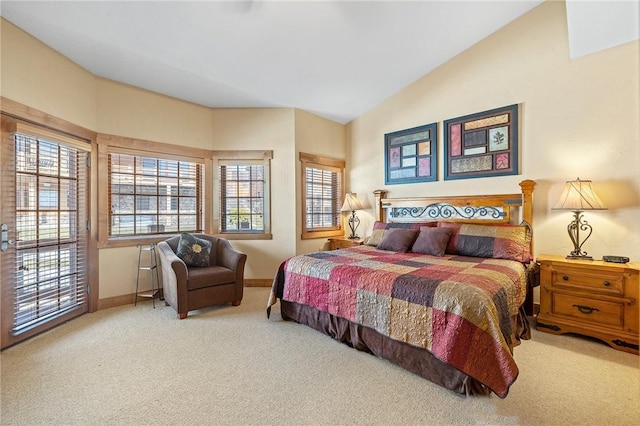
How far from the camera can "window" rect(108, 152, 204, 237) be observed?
3.81 m

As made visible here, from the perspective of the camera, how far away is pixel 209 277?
345cm

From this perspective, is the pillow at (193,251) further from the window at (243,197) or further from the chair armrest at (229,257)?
the window at (243,197)

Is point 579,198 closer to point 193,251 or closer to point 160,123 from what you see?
point 193,251

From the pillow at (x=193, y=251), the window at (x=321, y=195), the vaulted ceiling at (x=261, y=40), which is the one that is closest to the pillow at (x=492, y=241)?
the window at (x=321, y=195)

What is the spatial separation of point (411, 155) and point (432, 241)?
5.17 feet

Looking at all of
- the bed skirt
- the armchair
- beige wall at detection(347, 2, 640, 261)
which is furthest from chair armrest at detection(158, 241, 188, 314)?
beige wall at detection(347, 2, 640, 261)

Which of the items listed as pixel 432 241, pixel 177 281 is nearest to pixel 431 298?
pixel 432 241

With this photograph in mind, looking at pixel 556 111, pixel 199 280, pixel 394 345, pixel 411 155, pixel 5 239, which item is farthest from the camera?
pixel 411 155

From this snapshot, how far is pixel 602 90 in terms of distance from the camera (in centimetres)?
293

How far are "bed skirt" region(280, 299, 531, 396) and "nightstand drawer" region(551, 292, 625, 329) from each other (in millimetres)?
345

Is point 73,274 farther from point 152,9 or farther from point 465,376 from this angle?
point 465,376

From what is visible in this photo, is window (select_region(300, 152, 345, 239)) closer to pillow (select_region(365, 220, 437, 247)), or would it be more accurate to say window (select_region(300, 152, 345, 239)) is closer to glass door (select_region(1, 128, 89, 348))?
pillow (select_region(365, 220, 437, 247))

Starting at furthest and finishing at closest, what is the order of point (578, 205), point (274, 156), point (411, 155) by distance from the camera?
point (274, 156)
point (411, 155)
point (578, 205)

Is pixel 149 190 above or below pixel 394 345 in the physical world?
above
